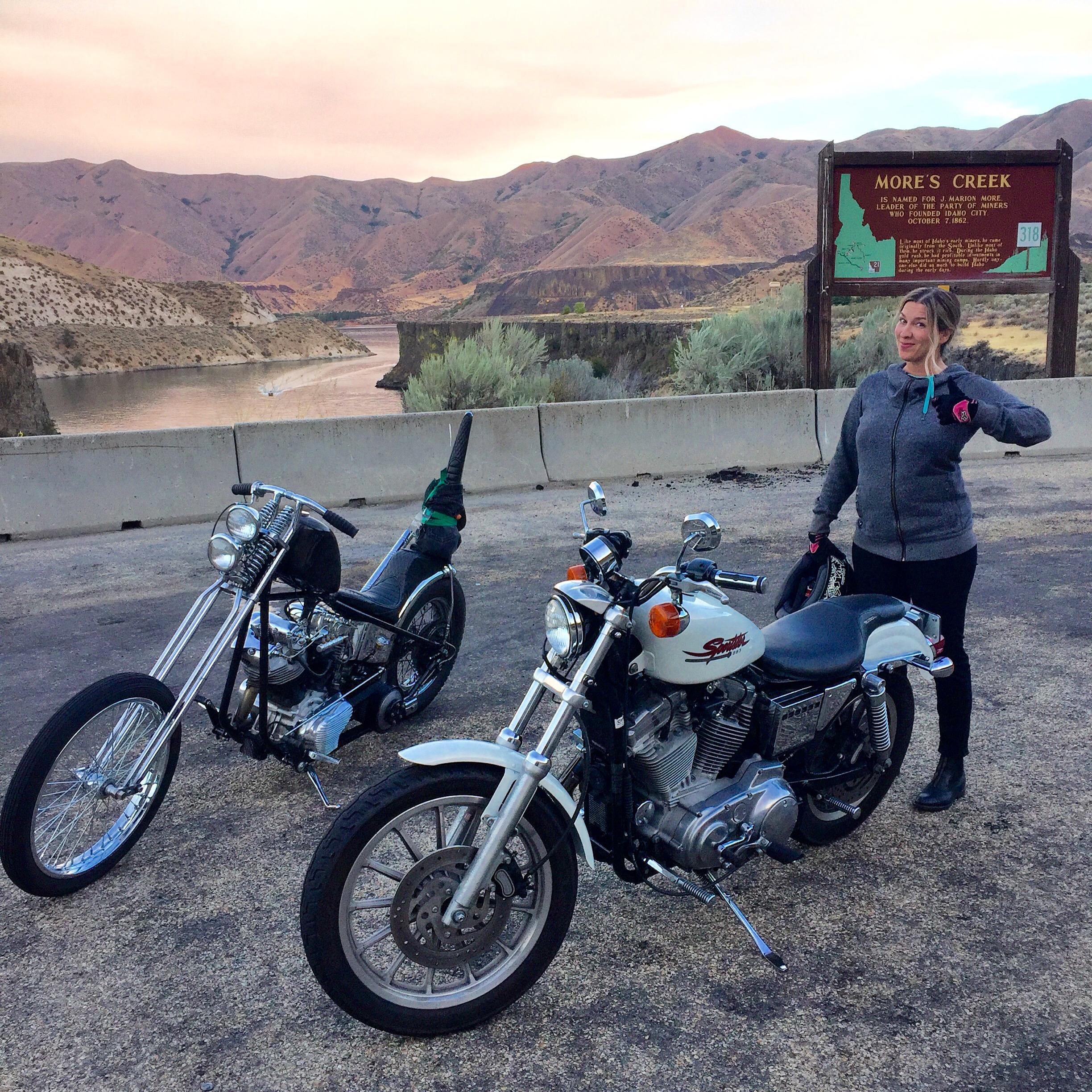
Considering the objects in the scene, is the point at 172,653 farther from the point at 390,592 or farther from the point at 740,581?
the point at 740,581

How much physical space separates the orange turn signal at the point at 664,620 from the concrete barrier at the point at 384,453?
7.40 m

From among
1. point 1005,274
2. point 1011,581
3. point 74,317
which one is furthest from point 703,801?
point 74,317

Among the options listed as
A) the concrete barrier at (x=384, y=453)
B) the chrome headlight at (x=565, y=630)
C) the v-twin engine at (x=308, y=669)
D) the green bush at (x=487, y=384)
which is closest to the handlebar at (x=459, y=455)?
the v-twin engine at (x=308, y=669)

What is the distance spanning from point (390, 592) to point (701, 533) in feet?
6.93

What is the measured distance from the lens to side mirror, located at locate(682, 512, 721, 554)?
9.64 ft

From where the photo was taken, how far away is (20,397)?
19.2 meters

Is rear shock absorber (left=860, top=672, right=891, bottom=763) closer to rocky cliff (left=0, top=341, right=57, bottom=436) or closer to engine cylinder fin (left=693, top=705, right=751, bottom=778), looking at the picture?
engine cylinder fin (left=693, top=705, right=751, bottom=778)

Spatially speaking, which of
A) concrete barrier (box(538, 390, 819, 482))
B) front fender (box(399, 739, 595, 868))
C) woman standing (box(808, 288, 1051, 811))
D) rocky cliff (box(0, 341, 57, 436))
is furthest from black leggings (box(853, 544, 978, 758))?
rocky cliff (box(0, 341, 57, 436))

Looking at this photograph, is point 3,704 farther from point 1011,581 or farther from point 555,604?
point 1011,581

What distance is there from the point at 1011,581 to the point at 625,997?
501cm

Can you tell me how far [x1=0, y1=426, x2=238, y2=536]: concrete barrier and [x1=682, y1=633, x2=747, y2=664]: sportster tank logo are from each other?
290 inches

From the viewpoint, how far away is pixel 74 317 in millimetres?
94000

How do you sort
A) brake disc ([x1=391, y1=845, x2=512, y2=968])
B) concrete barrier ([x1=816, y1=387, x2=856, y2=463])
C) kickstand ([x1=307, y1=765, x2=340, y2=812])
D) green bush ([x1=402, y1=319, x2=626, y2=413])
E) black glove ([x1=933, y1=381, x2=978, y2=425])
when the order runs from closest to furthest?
brake disc ([x1=391, y1=845, x2=512, y2=968]) → black glove ([x1=933, y1=381, x2=978, y2=425]) → kickstand ([x1=307, y1=765, x2=340, y2=812]) → concrete barrier ([x1=816, y1=387, x2=856, y2=463]) → green bush ([x1=402, y1=319, x2=626, y2=413])

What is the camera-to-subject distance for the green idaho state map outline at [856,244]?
12547 mm
